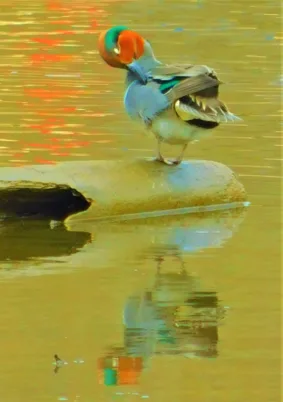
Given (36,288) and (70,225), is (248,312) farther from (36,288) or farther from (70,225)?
(70,225)

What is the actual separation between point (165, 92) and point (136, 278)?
5.72 feet

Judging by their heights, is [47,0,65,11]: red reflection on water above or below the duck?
below

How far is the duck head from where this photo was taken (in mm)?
9828

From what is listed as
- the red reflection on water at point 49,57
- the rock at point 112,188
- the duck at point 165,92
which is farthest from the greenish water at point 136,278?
the red reflection on water at point 49,57

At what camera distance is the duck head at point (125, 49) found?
32.2ft

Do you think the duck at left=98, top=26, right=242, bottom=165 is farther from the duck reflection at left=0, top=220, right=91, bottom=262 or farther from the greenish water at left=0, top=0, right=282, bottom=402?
the duck reflection at left=0, top=220, right=91, bottom=262

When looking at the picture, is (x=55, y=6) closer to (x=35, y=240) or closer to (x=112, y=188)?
(x=112, y=188)

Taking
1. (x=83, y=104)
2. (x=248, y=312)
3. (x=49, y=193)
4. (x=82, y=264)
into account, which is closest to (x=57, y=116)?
(x=83, y=104)

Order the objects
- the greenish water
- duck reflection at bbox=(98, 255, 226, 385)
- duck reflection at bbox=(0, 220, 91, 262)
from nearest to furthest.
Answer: the greenish water < duck reflection at bbox=(98, 255, 226, 385) < duck reflection at bbox=(0, 220, 91, 262)

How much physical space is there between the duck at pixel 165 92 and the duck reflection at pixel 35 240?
88 centimetres

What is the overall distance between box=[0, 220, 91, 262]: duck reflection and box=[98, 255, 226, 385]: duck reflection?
0.81m

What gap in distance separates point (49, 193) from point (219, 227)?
1.12 metres

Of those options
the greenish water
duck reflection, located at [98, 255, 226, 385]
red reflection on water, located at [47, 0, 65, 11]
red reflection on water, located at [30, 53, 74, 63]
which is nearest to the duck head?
the greenish water

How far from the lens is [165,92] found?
9719mm
